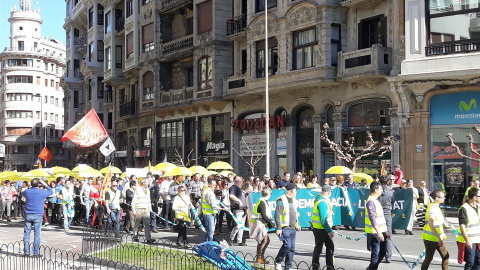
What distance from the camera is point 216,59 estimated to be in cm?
3684

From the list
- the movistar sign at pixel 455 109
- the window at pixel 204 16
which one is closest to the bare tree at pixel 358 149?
the movistar sign at pixel 455 109

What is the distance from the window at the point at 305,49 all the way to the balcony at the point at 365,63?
67.9 inches

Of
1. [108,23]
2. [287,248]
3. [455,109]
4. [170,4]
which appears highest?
[108,23]

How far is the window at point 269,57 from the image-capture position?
106 ft

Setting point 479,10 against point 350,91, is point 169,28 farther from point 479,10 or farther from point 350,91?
point 479,10

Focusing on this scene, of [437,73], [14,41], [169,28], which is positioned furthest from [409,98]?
[14,41]

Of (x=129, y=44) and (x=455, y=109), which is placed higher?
(x=129, y=44)

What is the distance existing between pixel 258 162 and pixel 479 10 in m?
15.3

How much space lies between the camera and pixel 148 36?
147ft

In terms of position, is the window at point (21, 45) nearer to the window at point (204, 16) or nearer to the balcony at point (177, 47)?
the balcony at point (177, 47)

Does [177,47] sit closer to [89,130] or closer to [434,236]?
[89,130]

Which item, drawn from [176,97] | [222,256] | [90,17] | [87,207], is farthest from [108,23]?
[222,256]

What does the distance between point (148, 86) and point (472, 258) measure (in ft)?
119

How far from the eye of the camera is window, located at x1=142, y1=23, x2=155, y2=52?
44.1 meters
